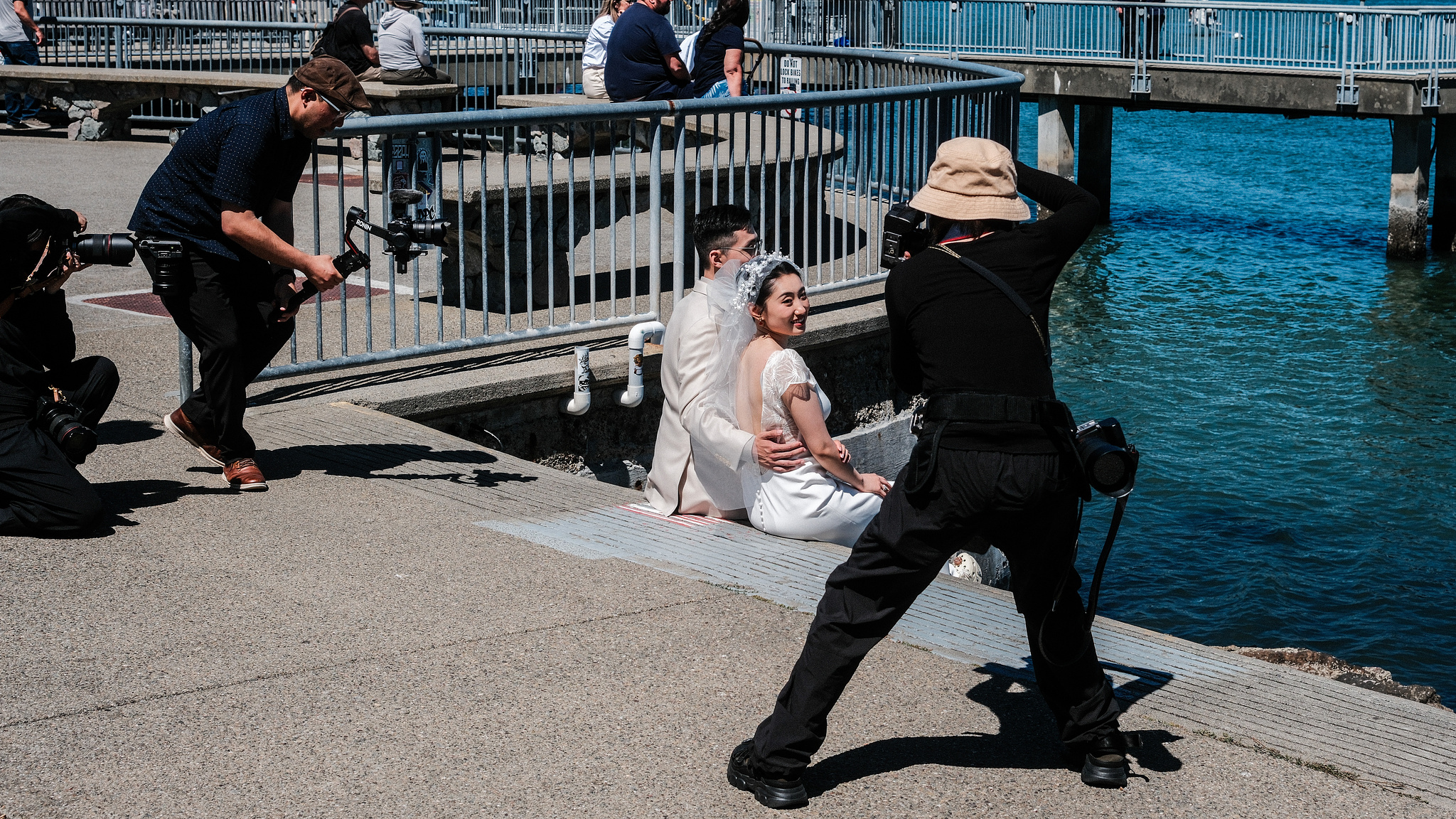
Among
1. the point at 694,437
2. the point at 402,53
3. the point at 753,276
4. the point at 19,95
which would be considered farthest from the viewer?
the point at 19,95

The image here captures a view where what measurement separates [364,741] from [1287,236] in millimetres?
23807

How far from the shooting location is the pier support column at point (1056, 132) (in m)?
28.1

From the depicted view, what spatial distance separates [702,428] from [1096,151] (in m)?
24.9

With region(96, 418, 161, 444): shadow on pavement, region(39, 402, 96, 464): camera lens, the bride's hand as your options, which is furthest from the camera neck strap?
region(96, 418, 161, 444): shadow on pavement

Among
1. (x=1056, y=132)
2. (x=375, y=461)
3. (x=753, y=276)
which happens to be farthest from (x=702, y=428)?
(x=1056, y=132)

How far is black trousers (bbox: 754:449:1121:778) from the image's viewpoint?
3604 millimetres

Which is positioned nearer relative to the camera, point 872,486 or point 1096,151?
point 872,486

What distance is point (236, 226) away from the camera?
Result: 218 inches

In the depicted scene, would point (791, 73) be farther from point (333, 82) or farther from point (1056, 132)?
point (1056, 132)

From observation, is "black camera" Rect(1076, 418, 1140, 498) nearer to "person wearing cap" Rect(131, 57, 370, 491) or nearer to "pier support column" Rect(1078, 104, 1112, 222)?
"person wearing cap" Rect(131, 57, 370, 491)

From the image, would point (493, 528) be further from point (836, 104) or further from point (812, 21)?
point (812, 21)

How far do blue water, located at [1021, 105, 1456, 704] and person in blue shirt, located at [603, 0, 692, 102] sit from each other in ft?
14.3

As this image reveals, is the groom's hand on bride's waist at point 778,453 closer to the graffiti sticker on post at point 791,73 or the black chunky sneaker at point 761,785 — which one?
the black chunky sneaker at point 761,785

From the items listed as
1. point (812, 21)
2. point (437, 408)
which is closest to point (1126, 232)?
point (812, 21)
